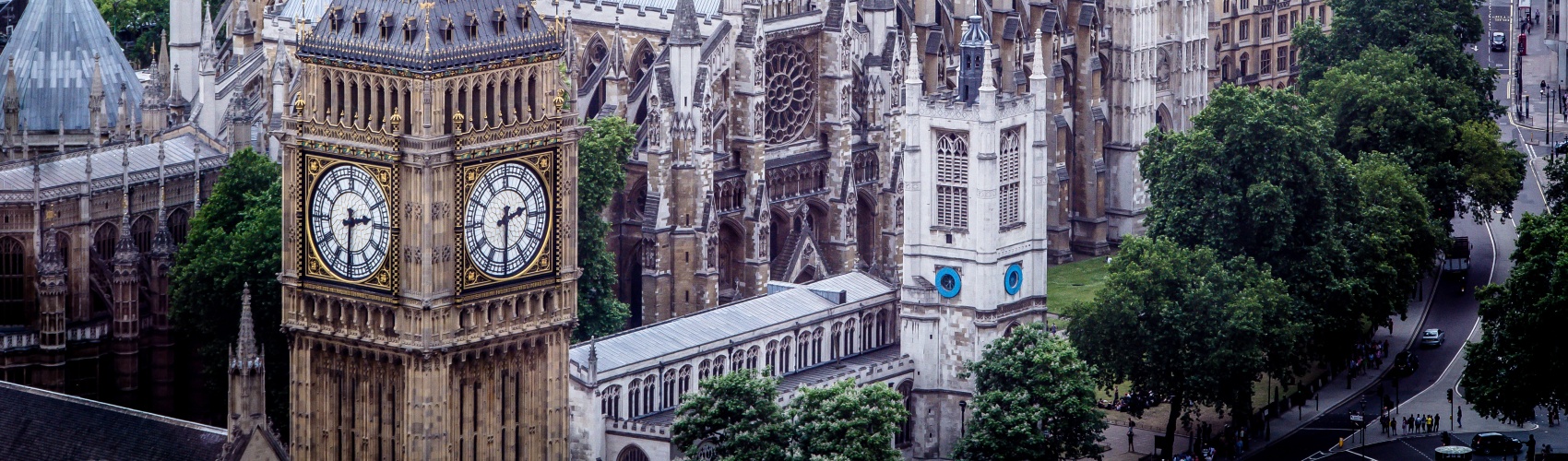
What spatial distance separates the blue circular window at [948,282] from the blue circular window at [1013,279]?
1.90 metres

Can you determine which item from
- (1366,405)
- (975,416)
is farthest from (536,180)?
(1366,405)

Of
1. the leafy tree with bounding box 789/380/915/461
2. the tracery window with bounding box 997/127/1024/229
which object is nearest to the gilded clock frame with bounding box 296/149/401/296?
the leafy tree with bounding box 789/380/915/461

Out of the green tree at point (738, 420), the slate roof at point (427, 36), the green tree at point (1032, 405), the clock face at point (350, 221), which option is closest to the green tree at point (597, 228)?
the green tree at point (1032, 405)

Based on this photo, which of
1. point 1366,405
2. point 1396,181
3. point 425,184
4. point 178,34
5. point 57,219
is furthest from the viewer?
point 178,34

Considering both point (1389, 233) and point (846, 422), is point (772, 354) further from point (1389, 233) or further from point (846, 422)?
point (1389, 233)

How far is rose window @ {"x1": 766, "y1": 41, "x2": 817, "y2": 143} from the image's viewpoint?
17788cm

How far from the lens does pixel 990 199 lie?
15038cm

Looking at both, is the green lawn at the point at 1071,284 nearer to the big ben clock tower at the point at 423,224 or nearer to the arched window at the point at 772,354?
the arched window at the point at 772,354

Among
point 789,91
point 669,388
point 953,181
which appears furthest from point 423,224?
point 789,91

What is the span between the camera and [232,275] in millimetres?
145875

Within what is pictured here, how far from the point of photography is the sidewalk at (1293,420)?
157875 mm

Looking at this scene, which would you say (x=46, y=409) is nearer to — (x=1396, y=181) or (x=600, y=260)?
(x=600, y=260)

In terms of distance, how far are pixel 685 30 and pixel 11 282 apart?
111ft

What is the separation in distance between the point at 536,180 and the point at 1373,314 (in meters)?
71.6
